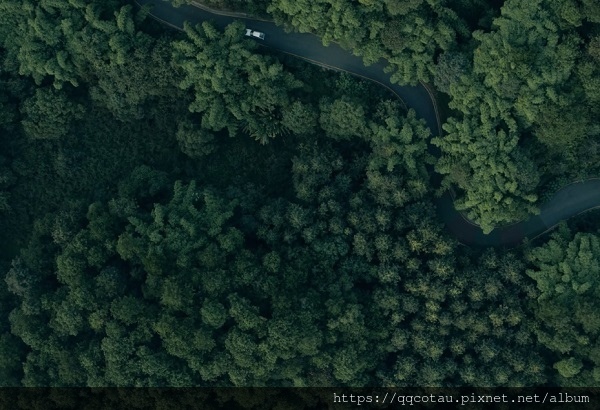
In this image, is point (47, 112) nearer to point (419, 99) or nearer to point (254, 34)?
point (254, 34)

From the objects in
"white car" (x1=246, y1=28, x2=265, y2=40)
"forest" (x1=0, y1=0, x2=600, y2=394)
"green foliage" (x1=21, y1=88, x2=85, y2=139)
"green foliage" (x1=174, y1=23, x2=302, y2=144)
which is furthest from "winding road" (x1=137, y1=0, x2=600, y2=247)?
"green foliage" (x1=21, y1=88, x2=85, y2=139)

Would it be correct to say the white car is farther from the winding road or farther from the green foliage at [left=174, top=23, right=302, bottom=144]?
the green foliage at [left=174, top=23, right=302, bottom=144]

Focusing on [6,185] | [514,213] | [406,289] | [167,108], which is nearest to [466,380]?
[406,289]

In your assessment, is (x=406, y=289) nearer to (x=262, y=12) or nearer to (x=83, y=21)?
(x=262, y=12)

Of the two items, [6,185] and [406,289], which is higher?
[406,289]

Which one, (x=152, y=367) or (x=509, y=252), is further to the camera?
(x=509, y=252)

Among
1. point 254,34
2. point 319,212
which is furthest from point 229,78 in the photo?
point 319,212

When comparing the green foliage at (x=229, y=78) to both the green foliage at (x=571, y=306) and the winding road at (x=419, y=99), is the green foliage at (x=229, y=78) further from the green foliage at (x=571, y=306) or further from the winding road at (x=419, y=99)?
the green foliage at (x=571, y=306)
